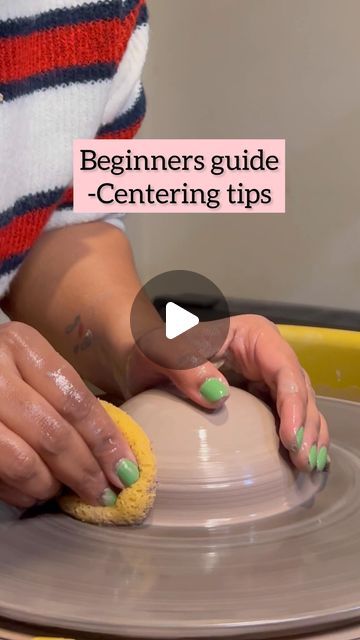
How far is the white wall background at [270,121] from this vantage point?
1.81m

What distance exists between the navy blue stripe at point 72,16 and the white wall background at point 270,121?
988 millimetres

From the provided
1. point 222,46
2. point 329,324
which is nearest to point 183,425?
point 329,324

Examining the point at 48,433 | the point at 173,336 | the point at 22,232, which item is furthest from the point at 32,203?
the point at 48,433

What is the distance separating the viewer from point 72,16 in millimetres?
880

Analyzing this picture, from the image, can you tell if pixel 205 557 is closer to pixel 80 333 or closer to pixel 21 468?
pixel 21 468

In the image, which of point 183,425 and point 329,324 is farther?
point 329,324

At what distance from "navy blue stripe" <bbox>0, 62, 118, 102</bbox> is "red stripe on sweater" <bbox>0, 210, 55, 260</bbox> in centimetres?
12

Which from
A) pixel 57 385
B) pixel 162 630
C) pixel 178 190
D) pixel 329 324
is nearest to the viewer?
pixel 162 630

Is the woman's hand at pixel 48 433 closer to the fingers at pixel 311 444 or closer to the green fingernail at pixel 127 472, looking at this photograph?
the green fingernail at pixel 127 472

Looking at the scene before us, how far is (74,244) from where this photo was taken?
92cm

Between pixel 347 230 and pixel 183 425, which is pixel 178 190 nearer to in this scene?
pixel 183 425

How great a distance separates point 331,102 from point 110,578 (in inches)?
57.8

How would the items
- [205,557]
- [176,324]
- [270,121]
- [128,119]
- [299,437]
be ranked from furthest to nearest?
[270,121], [128,119], [176,324], [299,437], [205,557]

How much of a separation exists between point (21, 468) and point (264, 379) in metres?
0.26
